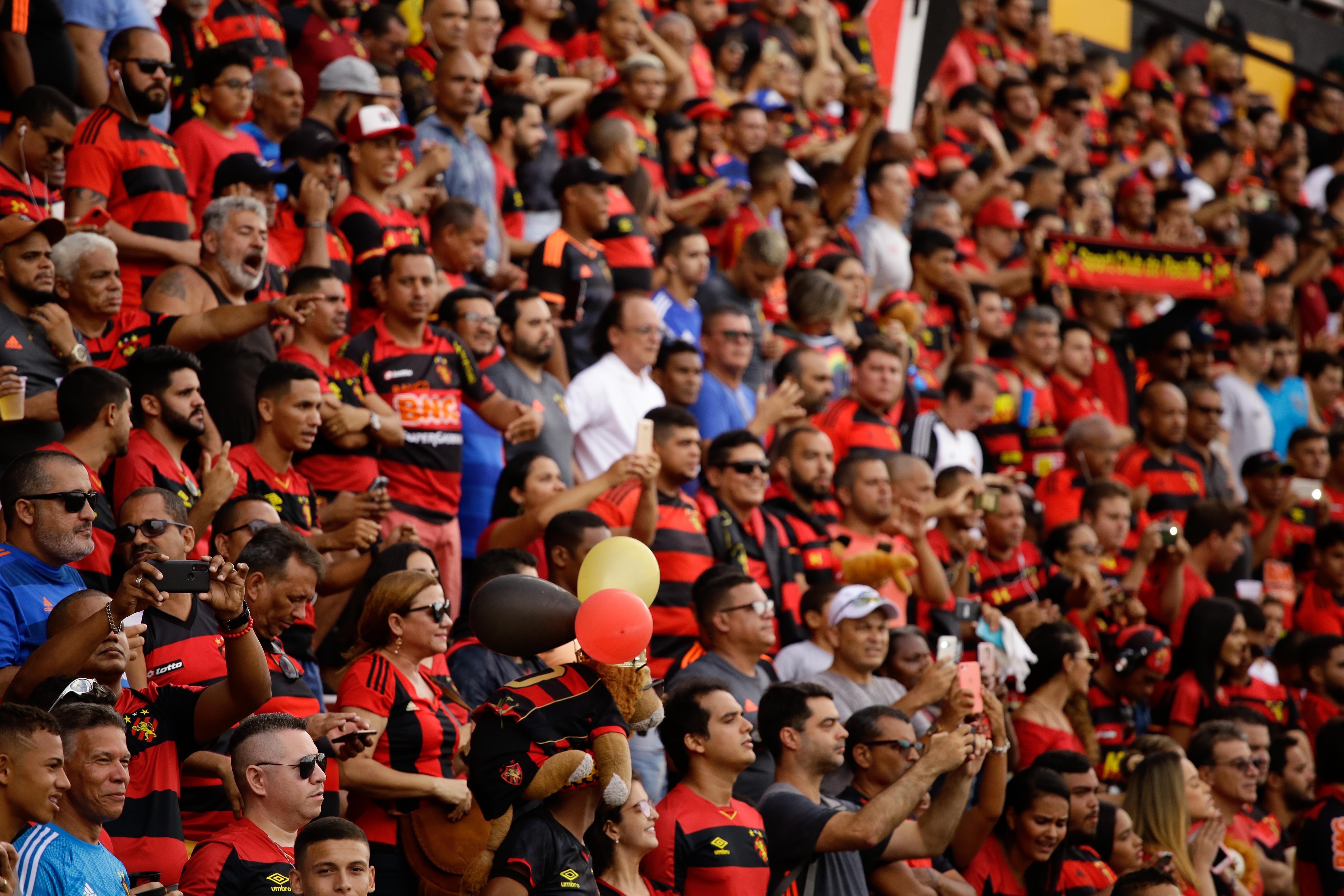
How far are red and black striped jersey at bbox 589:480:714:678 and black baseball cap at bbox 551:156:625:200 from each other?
2137mm

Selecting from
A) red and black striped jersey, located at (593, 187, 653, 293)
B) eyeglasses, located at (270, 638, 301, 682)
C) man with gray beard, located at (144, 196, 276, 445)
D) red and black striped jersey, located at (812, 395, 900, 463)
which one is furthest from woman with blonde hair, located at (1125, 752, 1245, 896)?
man with gray beard, located at (144, 196, 276, 445)

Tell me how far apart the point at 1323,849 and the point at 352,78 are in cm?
602

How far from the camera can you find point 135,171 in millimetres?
6770

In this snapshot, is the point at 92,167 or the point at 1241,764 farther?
the point at 1241,764

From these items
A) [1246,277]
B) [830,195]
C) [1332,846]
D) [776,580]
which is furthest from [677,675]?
[1246,277]

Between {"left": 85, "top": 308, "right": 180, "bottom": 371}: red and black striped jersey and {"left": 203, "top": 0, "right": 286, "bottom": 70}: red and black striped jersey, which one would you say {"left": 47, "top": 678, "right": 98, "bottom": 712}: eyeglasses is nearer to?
{"left": 85, "top": 308, "right": 180, "bottom": 371}: red and black striped jersey

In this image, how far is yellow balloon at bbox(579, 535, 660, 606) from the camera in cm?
441

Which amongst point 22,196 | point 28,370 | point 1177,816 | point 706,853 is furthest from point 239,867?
point 1177,816

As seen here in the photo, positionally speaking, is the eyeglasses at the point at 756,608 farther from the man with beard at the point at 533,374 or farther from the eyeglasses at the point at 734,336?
the eyeglasses at the point at 734,336

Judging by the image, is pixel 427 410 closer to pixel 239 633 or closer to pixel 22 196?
pixel 22 196

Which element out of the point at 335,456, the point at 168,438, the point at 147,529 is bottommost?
the point at 335,456

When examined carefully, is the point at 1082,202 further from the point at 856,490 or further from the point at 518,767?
the point at 518,767

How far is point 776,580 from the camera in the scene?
24.0 ft

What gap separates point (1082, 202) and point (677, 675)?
8.61m
